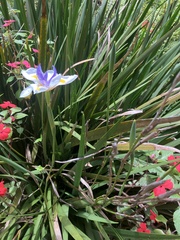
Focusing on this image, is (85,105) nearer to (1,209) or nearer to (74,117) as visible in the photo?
(74,117)

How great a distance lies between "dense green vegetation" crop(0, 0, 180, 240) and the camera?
84 cm

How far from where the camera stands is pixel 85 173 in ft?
3.36

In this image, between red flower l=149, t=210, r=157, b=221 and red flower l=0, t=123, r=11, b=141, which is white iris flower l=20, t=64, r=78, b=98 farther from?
red flower l=149, t=210, r=157, b=221

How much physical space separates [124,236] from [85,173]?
0.23 m

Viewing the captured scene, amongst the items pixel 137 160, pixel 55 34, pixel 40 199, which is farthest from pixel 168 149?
pixel 55 34

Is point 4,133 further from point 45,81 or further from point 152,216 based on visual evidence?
point 152,216

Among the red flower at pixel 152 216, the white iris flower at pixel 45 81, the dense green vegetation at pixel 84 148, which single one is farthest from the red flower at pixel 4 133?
the red flower at pixel 152 216

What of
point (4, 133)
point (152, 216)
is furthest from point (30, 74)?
point (152, 216)

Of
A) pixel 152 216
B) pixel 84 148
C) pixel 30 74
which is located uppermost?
pixel 30 74

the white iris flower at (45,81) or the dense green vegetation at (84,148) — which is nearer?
Answer: the white iris flower at (45,81)

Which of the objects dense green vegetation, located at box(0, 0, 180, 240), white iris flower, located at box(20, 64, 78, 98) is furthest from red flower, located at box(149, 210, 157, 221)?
white iris flower, located at box(20, 64, 78, 98)

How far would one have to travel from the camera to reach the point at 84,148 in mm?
880

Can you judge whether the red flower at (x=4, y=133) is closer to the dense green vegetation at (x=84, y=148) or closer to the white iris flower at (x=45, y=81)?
the dense green vegetation at (x=84, y=148)

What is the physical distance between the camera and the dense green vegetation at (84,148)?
32.9 inches
